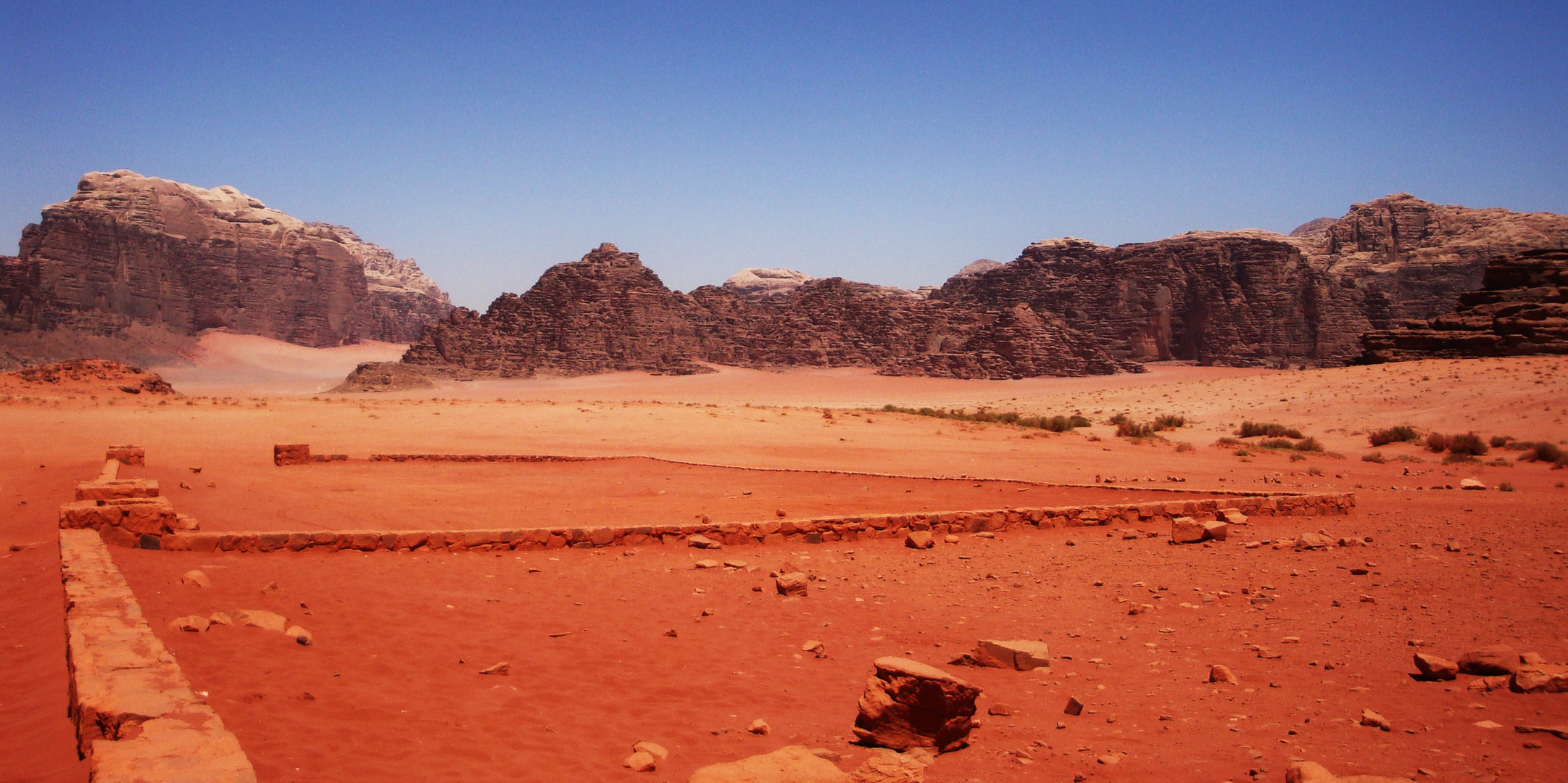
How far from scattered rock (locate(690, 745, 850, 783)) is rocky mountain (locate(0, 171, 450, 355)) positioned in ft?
260

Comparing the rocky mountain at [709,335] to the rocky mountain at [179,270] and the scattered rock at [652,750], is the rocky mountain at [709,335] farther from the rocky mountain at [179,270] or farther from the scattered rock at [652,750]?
the scattered rock at [652,750]

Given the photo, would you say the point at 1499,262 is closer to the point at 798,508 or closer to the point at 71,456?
the point at 798,508

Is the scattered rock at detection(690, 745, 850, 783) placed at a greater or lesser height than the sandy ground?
greater

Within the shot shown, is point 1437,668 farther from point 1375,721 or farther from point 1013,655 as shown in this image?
point 1013,655

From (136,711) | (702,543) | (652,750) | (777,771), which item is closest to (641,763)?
(652,750)

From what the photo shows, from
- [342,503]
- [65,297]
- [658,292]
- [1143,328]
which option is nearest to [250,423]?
[342,503]

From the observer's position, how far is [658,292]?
7406cm

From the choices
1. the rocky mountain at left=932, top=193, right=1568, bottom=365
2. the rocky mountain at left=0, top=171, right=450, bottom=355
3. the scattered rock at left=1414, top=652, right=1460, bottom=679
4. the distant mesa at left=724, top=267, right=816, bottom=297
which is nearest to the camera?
the scattered rock at left=1414, top=652, right=1460, bottom=679

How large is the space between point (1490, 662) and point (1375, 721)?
→ 3.48 feet

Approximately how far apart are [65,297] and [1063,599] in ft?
279

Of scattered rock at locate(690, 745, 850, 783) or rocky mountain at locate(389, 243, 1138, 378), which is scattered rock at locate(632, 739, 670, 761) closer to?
scattered rock at locate(690, 745, 850, 783)

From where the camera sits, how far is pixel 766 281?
153500 millimetres

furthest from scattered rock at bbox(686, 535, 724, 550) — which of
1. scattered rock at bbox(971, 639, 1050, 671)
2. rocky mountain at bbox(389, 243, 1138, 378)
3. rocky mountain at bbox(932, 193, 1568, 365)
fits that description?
rocky mountain at bbox(932, 193, 1568, 365)

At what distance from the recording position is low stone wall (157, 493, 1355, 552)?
25.4 feet
